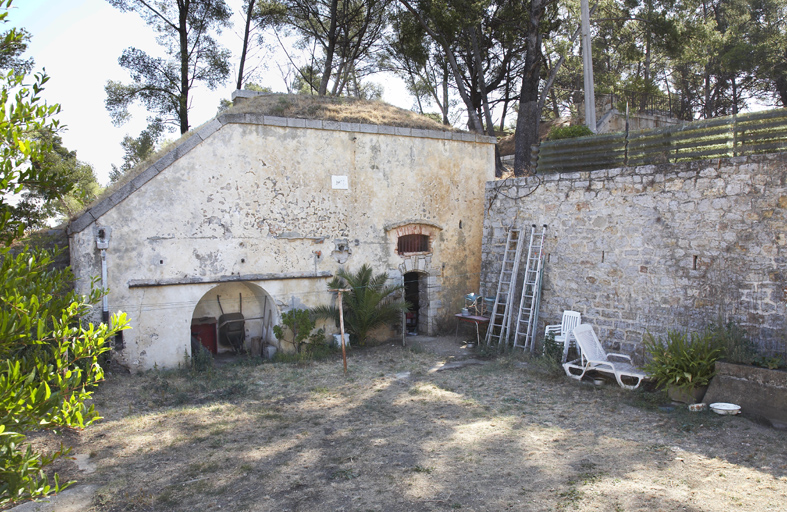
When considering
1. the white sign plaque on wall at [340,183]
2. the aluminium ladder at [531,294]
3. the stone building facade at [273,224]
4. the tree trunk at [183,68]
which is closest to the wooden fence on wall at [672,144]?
the aluminium ladder at [531,294]

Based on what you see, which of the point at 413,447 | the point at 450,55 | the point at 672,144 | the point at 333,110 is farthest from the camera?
the point at 450,55

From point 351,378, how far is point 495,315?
396 cm

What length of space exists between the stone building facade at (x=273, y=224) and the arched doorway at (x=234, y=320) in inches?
1.2

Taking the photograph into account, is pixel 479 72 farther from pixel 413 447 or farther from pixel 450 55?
pixel 413 447

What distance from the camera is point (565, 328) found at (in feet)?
33.4

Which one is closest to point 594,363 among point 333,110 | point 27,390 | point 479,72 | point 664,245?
point 664,245

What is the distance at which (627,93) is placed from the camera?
22.9 metres

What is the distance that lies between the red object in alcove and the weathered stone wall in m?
7.09

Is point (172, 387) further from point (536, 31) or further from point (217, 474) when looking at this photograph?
point (536, 31)

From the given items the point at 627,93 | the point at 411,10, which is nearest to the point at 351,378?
the point at 411,10

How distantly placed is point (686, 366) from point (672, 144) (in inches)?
161

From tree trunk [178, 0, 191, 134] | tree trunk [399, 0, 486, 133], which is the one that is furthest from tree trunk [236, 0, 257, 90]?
tree trunk [399, 0, 486, 133]

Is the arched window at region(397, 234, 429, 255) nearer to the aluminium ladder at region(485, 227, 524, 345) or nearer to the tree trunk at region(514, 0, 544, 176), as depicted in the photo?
the aluminium ladder at region(485, 227, 524, 345)

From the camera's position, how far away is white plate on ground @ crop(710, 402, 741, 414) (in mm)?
6777
